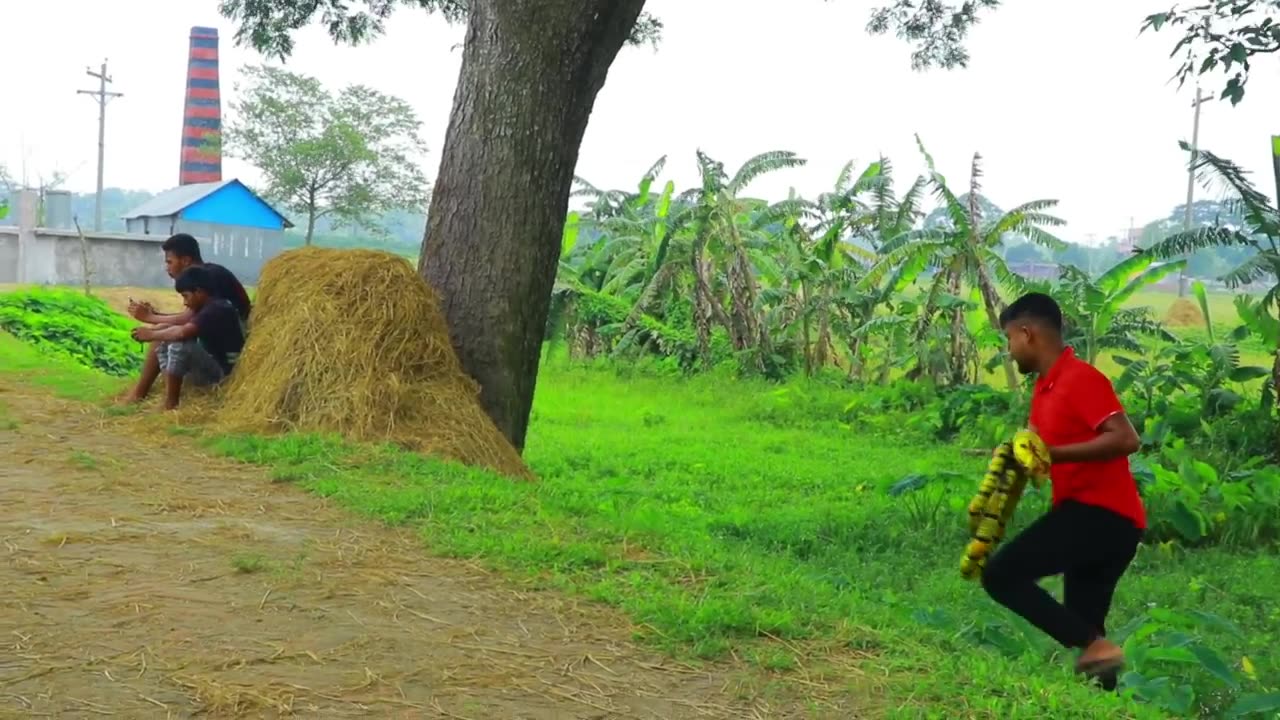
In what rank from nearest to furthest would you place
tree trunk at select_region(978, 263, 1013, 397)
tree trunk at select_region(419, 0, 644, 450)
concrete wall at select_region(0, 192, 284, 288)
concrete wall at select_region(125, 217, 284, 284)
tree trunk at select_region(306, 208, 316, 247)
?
tree trunk at select_region(419, 0, 644, 450)
tree trunk at select_region(978, 263, 1013, 397)
concrete wall at select_region(0, 192, 284, 288)
concrete wall at select_region(125, 217, 284, 284)
tree trunk at select_region(306, 208, 316, 247)

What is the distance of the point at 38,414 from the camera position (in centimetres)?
827

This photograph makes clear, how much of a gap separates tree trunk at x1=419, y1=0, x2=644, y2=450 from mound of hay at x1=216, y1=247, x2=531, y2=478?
27 centimetres

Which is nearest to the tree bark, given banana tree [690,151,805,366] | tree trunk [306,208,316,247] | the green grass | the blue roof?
the green grass

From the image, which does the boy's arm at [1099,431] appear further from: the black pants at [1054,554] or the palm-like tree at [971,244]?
the palm-like tree at [971,244]

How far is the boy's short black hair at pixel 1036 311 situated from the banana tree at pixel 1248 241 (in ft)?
20.8

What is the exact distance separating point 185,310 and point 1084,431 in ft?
20.9

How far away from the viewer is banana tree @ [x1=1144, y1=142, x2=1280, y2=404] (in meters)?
10.0

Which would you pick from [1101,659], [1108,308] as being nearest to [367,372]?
[1101,659]

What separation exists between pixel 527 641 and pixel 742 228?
14.2 metres

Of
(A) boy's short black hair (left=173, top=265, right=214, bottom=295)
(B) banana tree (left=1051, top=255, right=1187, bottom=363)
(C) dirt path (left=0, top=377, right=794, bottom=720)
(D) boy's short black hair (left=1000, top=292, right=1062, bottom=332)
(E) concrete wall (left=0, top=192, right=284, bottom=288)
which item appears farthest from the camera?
(E) concrete wall (left=0, top=192, right=284, bottom=288)

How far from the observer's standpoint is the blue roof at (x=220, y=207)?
37375 millimetres

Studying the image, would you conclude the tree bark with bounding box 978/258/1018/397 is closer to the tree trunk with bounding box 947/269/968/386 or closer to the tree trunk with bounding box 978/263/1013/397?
the tree trunk with bounding box 978/263/1013/397

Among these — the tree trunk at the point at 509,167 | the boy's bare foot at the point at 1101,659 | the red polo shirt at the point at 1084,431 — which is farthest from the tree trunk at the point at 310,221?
the boy's bare foot at the point at 1101,659

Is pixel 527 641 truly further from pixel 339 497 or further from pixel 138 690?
pixel 339 497
